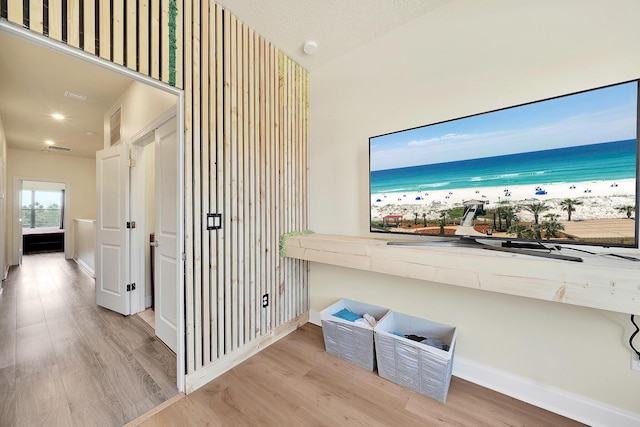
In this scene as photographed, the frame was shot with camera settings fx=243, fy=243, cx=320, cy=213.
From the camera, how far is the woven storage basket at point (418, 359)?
1.55 meters

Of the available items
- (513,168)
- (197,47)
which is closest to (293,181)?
(197,47)

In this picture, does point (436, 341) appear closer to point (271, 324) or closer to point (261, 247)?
point (271, 324)

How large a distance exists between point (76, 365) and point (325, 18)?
3.45m

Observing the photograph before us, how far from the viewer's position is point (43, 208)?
8320mm

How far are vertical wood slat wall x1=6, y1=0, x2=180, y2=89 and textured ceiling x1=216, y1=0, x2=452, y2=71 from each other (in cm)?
59

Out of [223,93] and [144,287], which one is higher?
[223,93]

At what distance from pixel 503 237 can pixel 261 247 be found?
181 cm

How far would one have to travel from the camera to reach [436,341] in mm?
1821

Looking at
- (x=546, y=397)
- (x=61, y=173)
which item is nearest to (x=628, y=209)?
(x=546, y=397)

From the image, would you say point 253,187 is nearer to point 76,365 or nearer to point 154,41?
point 154,41

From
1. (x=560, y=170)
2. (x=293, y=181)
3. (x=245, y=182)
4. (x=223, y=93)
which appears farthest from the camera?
(x=293, y=181)

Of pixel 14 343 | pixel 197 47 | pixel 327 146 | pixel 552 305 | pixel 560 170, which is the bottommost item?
pixel 14 343

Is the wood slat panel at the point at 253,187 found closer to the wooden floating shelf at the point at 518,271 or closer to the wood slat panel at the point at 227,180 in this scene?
the wood slat panel at the point at 227,180

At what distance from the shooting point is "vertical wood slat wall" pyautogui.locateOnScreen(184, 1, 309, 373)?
1.73 metres
